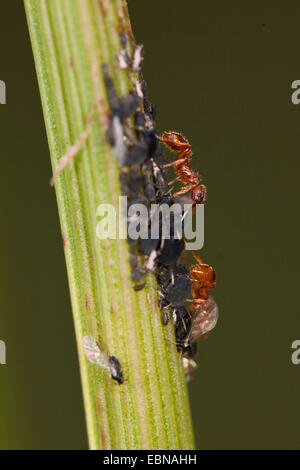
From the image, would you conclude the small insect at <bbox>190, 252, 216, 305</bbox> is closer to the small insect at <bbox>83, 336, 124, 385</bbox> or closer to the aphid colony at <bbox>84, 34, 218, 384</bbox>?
the aphid colony at <bbox>84, 34, 218, 384</bbox>

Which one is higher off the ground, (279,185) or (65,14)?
(65,14)

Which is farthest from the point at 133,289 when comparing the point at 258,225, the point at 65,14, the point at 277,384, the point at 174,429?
the point at 277,384

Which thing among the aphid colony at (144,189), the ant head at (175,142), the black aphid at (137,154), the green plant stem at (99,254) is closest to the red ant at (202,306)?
the aphid colony at (144,189)

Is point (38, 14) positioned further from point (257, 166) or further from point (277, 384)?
point (277, 384)

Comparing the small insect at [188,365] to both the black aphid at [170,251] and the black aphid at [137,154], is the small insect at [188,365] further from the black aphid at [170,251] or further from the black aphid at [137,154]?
the black aphid at [137,154]

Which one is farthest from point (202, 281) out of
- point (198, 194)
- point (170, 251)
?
point (170, 251)

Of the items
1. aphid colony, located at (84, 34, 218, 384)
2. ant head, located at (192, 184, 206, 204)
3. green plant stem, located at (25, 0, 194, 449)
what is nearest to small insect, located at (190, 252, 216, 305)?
ant head, located at (192, 184, 206, 204)
